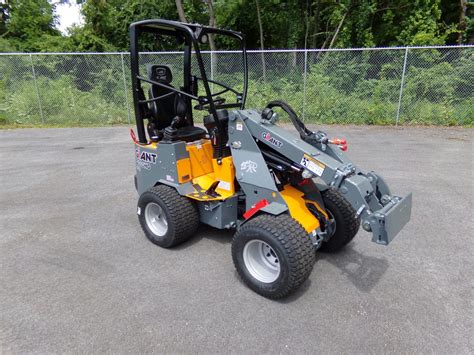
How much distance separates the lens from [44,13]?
22.4m

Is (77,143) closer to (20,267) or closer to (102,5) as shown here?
(20,267)

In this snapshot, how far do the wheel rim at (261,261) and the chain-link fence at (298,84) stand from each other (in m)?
8.50

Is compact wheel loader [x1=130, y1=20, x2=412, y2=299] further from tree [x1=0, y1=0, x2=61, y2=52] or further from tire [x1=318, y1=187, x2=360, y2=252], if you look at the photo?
tree [x1=0, y1=0, x2=61, y2=52]

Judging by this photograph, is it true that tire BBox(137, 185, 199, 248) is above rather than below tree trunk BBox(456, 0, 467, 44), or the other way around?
below

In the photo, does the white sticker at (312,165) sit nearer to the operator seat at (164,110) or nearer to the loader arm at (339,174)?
the loader arm at (339,174)

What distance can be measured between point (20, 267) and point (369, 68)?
34.7ft

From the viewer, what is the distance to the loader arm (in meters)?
2.60

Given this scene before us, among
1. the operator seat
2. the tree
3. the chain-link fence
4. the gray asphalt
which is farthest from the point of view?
the tree

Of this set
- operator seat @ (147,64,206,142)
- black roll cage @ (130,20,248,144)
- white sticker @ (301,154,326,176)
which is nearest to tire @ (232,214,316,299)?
white sticker @ (301,154,326,176)

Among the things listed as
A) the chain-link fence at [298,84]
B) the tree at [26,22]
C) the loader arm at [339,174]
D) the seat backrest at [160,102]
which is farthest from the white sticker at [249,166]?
the tree at [26,22]

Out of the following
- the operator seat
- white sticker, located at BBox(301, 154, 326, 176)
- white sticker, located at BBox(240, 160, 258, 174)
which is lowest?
white sticker, located at BBox(240, 160, 258, 174)

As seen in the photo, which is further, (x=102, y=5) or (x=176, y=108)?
(x=102, y=5)

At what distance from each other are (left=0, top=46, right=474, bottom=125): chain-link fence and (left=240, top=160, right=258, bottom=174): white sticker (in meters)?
7.97

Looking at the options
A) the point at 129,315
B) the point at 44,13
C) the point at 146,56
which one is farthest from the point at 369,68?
the point at 44,13
